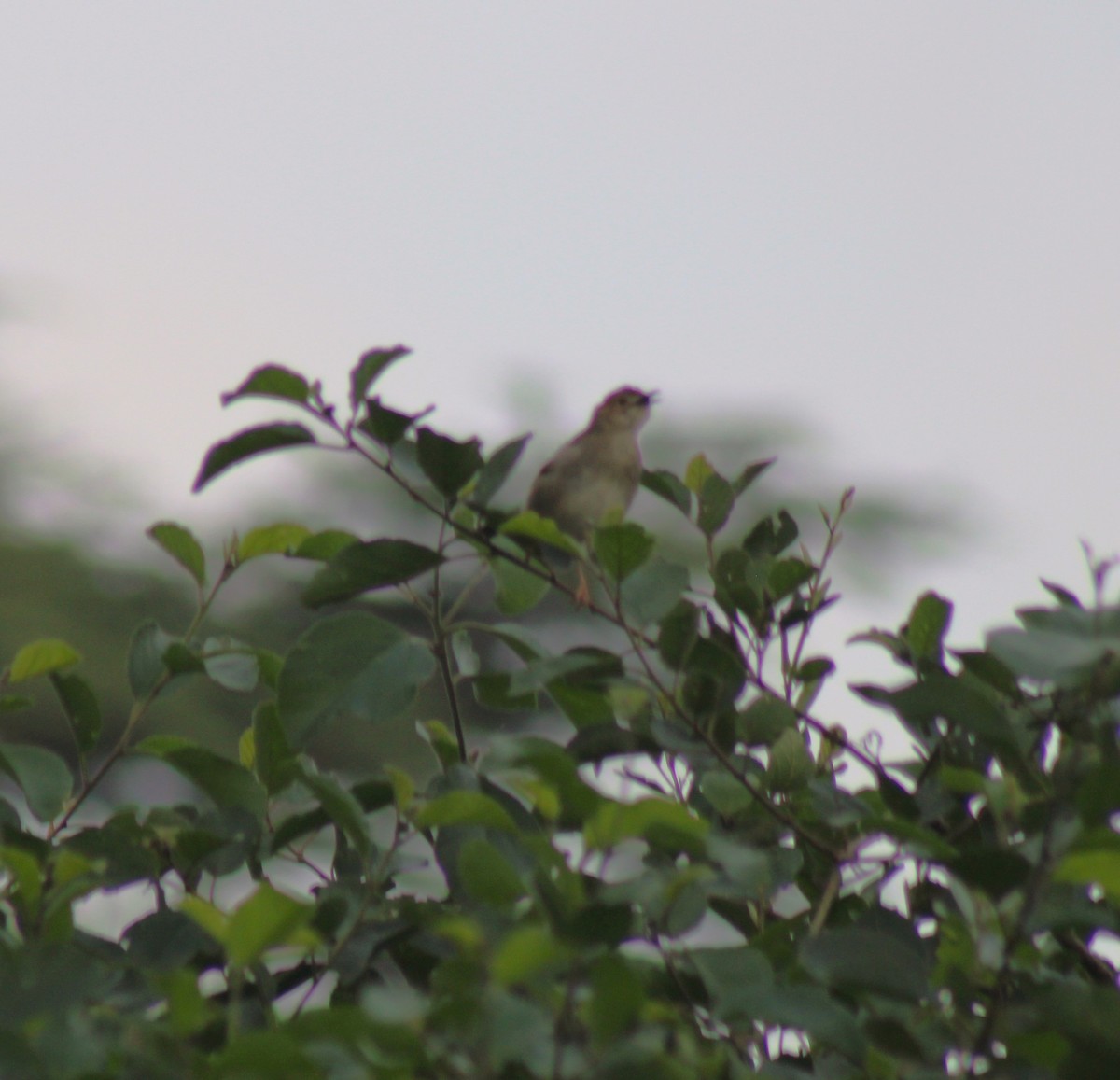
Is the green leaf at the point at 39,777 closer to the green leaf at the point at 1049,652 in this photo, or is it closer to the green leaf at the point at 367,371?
the green leaf at the point at 367,371

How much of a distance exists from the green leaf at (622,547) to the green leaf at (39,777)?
558 millimetres

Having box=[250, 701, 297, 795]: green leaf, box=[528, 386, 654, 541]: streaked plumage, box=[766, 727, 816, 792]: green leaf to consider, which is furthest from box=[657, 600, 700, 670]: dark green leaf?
box=[528, 386, 654, 541]: streaked plumage

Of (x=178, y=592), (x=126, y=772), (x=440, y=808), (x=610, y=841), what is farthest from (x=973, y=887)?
(x=178, y=592)

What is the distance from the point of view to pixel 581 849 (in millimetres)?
1312

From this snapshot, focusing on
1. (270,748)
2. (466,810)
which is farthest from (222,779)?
(466,810)

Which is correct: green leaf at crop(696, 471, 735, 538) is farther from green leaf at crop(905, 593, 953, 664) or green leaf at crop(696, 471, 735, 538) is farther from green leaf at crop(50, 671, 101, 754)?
green leaf at crop(50, 671, 101, 754)

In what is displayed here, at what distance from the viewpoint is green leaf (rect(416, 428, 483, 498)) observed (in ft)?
4.48

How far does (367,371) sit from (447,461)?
0.37ft

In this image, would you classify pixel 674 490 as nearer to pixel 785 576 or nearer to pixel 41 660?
pixel 785 576

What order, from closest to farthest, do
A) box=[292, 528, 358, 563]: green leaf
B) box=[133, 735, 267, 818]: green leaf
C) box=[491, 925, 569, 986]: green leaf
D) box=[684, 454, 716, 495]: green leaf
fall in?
box=[491, 925, 569, 986]: green leaf
box=[133, 735, 267, 818]: green leaf
box=[292, 528, 358, 563]: green leaf
box=[684, 454, 716, 495]: green leaf

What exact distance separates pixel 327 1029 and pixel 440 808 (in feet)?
0.73

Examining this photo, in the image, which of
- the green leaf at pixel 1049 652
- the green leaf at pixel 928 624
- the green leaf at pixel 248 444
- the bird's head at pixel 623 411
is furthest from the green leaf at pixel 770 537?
the bird's head at pixel 623 411

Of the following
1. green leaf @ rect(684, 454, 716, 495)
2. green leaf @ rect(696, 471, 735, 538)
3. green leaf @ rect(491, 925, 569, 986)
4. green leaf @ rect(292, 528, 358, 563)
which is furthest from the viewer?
green leaf @ rect(684, 454, 716, 495)

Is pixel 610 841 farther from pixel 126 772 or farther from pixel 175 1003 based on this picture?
pixel 126 772
